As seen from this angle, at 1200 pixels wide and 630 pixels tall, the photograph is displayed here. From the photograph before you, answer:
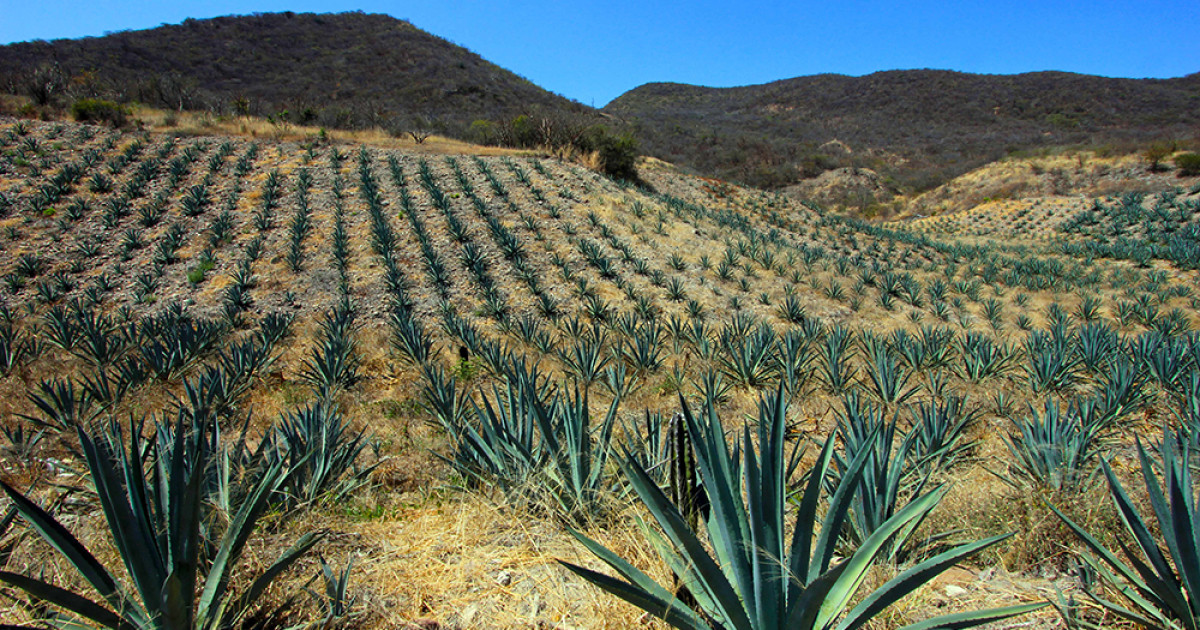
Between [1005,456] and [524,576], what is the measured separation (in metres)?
3.43

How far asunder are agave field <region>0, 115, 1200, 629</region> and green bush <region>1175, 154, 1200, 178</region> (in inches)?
550

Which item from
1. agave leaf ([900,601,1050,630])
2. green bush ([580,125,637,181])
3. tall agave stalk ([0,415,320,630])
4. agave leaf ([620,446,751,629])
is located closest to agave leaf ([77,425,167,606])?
tall agave stalk ([0,415,320,630])

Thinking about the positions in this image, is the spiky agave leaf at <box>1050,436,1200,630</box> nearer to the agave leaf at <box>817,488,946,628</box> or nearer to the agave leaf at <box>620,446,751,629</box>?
the agave leaf at <box>817,488,946,628</box>

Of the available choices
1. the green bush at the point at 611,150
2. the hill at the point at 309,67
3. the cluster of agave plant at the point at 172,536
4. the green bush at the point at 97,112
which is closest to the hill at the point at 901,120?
the hill at the point at 309,67

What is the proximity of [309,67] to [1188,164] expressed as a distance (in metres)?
52.1

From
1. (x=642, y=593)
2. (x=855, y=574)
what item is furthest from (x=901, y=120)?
(x=642, y=593)

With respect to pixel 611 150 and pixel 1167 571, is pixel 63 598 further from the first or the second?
pixel 611 150

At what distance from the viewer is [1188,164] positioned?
940 inches

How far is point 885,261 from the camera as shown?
15828 mm

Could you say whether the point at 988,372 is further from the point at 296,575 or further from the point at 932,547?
the point at 296,575

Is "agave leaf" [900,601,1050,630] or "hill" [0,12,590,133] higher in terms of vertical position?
"hill" [0,12,590,133]

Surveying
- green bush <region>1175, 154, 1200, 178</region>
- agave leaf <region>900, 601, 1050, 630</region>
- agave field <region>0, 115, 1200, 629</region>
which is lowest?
agave field <region>0, 115, 1200, 629</region>

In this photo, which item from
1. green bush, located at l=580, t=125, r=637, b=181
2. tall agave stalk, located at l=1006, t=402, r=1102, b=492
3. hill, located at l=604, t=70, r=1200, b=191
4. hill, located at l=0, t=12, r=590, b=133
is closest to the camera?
tall agave stalk, located at l=1006, t=402, r=1102, b=492

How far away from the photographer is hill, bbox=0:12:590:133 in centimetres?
3020
